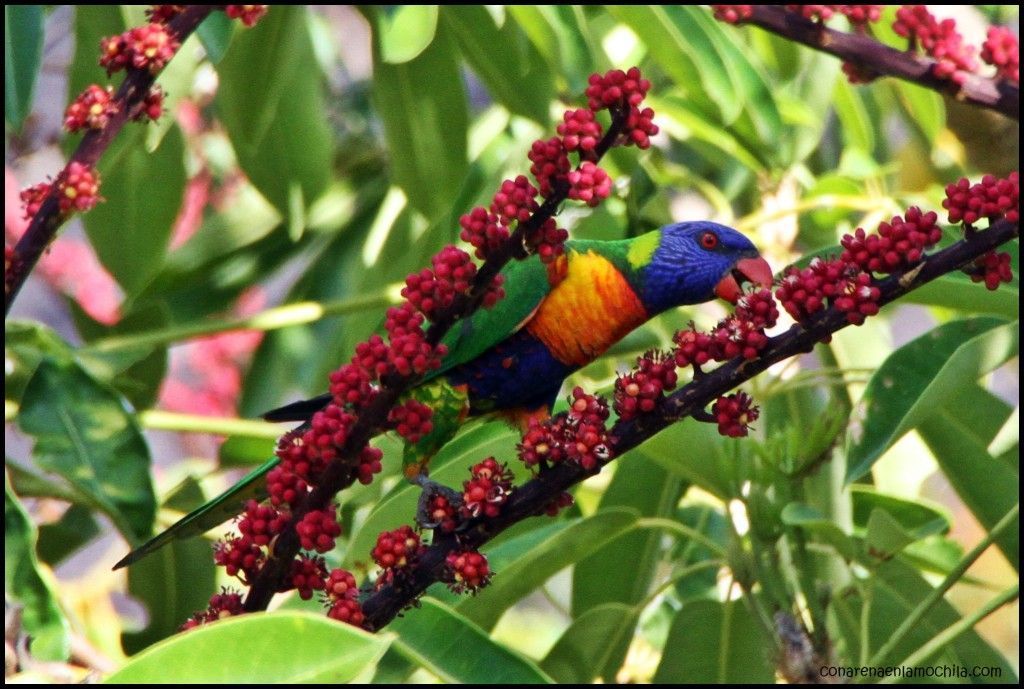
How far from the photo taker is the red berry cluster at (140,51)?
1.26 m

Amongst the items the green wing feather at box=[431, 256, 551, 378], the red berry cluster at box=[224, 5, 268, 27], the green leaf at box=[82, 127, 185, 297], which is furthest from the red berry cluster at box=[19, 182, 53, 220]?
the green leaf at box=[82, 127, 185, 297]

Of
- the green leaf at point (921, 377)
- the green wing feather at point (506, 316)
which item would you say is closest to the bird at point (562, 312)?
the green wing feather at point (506, 316)

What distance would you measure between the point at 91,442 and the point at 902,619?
121cm

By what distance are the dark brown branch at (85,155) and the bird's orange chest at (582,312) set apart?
68 cm

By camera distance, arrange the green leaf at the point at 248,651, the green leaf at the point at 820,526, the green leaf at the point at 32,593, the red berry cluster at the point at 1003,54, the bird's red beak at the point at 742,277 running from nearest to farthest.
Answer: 1. the green leaf at the point at 248,651
2. the green leaf at the point at 32,593
3. the green leaf at the point at 820,526
4. the red berry cluster at the point at 1003,54
5. the bird's red beak at the point at 742,277

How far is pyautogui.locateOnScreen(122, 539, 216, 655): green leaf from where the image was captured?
1879 mm

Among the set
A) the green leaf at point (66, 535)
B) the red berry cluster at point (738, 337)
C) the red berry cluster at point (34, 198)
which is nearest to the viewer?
the red berry cluster at point (738, 337)

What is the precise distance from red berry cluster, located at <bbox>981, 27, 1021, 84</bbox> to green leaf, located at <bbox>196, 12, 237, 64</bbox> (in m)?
1.08

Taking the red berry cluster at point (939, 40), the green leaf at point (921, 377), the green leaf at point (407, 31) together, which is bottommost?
the green leaf at point (921, 377)

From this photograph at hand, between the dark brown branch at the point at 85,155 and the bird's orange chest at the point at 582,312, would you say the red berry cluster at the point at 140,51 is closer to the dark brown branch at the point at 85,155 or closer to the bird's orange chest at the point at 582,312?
the dark brown branch at the point at 85,155

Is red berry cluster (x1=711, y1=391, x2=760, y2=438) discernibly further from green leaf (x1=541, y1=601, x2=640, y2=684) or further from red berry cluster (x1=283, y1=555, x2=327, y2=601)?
green leaf (x1=541, y1=601, x2=640, y2=684)

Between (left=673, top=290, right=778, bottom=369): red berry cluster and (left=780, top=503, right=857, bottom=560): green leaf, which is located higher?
(left=673, top=290, right=778, bottom=369): red berry cluster

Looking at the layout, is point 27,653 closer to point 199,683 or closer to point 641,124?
point 199,683

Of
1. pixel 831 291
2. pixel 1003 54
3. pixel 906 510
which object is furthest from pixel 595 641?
pixel 1003 54
